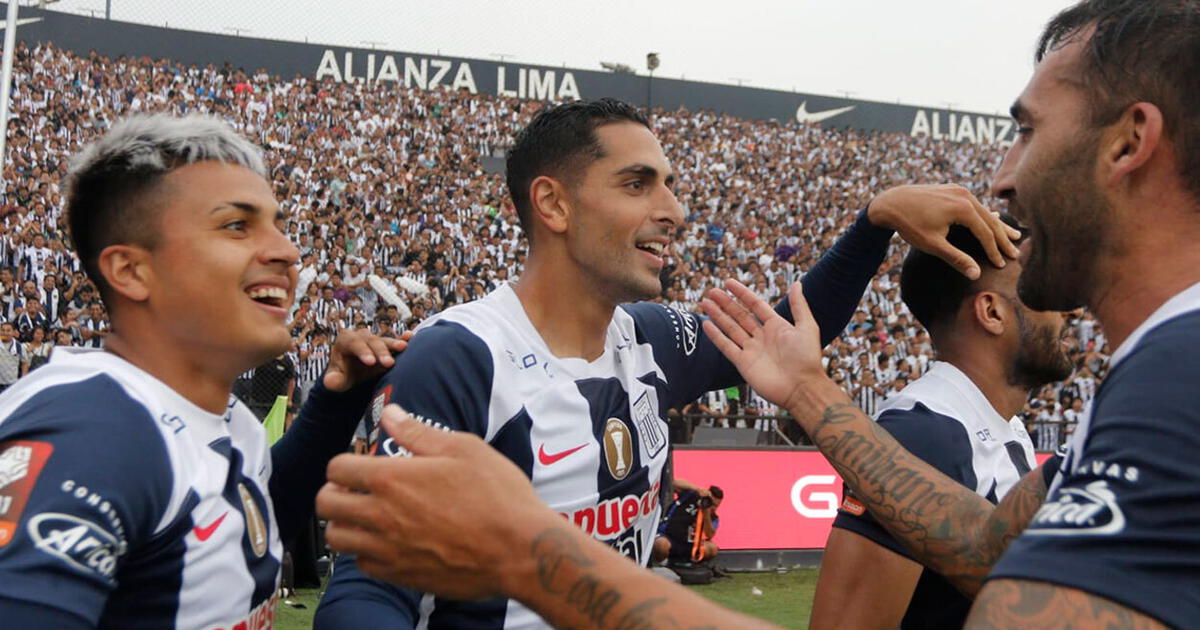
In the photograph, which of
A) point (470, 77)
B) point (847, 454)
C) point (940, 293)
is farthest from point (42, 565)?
point (470, 77)

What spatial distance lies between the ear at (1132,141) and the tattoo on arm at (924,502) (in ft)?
2.61

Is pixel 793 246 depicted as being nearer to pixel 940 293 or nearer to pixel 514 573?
pixel 940 293

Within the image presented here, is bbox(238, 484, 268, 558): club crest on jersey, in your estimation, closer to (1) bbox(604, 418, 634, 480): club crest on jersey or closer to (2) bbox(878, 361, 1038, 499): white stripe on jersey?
(1) bbox(604, 418, 634, 480): club crest on jersey

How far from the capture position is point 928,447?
3.35 metres

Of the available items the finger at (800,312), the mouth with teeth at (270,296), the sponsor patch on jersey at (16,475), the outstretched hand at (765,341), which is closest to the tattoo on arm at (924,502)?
the outstretched hand at (765,341)

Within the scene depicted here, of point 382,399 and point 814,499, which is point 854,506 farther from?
point 814,499

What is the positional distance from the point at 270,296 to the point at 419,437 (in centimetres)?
106

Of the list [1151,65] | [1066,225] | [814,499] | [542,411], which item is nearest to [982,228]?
[1066,225]

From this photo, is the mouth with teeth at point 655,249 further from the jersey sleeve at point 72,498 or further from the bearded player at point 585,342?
the jersey sleeve at point 72,498

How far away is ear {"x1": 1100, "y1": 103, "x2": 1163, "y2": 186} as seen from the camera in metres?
1.91

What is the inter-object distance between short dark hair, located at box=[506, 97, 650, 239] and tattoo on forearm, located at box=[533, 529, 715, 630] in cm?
204

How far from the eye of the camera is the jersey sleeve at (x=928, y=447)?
3293 millimetres

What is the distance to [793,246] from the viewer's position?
28297mm

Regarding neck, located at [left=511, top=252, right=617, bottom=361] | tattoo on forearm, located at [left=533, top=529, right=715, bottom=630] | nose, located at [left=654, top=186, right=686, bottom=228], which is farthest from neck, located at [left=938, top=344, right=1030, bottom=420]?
tattoo on forearm, located at [left=533, top=529, right=715, bottom=630]
